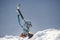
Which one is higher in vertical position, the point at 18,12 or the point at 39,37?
the point at 18,12

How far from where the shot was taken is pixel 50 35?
8695mm

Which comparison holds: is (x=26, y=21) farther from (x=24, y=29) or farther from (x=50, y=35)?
(x=50, y=35)

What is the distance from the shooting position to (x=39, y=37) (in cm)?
925

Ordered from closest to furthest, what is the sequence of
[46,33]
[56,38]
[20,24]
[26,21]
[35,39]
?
1. [56,38]
2. [46,33]
3. [35,39]
4. [26,21]
5. [20,24]

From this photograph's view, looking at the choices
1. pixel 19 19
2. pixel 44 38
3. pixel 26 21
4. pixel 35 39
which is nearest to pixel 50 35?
pixel 44 38

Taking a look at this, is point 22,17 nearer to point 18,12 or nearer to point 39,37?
point 18,12

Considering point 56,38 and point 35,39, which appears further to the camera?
point 35,39

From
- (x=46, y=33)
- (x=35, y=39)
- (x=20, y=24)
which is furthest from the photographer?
(x=20, y=24)

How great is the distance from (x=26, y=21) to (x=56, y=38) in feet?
29.9

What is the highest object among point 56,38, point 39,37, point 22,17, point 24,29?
point 22,17

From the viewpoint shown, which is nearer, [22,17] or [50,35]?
[50,35]

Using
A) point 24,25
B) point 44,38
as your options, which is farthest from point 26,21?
point 44,38

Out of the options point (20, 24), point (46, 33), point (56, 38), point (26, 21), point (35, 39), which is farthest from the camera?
point (20, 24)

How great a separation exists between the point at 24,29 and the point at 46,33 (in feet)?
29.1
